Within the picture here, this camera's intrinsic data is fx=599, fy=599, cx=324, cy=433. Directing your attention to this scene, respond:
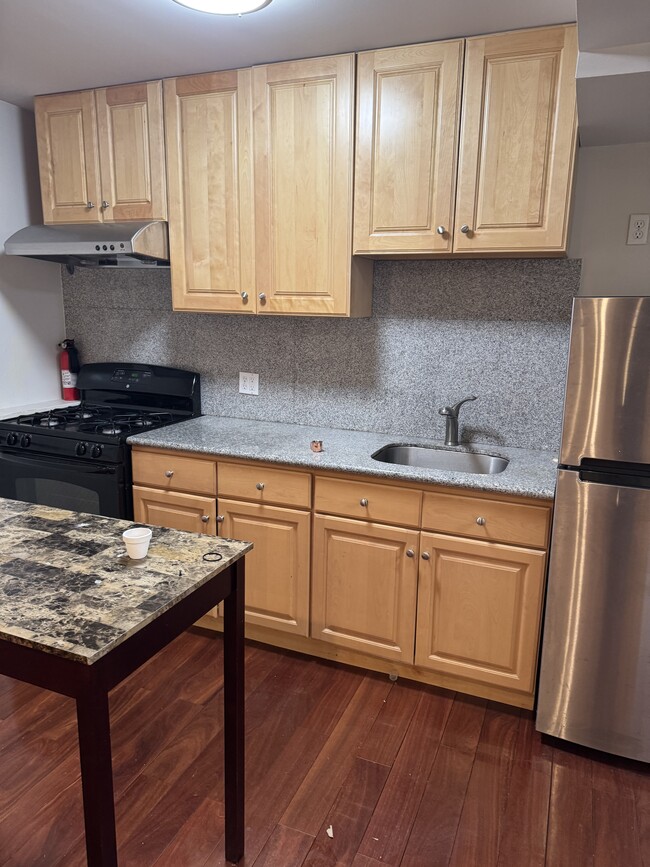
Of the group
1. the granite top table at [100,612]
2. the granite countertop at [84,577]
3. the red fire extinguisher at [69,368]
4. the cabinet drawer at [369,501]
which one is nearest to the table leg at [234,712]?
the granite top table at [100,612]

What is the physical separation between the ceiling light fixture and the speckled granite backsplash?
42.4 inches

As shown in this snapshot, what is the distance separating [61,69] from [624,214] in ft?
7.40

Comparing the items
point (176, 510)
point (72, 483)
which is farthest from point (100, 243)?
point (176, 510)

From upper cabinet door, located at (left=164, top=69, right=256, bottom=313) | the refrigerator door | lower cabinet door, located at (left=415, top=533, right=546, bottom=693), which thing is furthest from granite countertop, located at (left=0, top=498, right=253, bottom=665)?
upper cabinet door, located at (left=164, top=69, right=256, bottom=313)

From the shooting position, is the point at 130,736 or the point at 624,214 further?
the point at 624,214

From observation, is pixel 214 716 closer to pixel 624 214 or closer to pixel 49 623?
pixel 49 623

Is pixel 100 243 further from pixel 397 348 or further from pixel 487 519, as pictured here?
pixel 487 519

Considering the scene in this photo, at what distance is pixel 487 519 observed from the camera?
203 centimetres

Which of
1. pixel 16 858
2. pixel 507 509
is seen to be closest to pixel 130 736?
pixel 16 858

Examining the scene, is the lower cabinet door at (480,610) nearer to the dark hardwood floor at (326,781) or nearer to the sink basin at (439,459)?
the dark hardwood floor at (326,781)

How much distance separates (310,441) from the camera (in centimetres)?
253

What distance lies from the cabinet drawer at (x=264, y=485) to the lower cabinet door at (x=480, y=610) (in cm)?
Answer: 50

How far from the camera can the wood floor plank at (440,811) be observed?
1.60 m

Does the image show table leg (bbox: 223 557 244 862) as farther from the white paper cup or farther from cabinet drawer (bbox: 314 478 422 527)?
cabinet drawer (bbox: 314 478 422 527)
